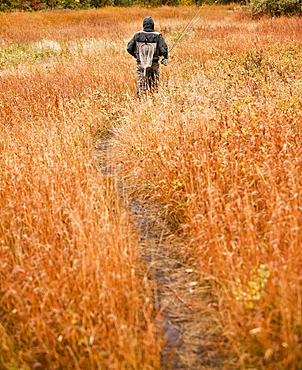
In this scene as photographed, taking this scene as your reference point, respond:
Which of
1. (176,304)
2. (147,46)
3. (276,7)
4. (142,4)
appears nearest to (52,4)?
(142,4)

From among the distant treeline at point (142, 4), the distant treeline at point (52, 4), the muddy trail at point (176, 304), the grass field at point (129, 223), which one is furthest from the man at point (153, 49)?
the distant treeline at point (52, 4)

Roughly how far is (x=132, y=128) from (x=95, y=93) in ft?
6.41

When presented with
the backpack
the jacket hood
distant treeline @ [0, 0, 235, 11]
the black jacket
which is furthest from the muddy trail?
distant treeline @ [0, 0, 235, 11]

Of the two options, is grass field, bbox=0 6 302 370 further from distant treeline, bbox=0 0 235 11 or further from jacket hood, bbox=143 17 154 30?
distant treeline, bbox=0 0 235 11

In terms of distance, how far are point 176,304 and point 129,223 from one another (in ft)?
3.08

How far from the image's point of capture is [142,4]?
29734mm

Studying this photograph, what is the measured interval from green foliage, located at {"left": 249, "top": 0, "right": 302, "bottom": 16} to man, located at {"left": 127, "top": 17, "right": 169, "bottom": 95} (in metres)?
11.2

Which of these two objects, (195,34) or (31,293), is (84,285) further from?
(195,34)

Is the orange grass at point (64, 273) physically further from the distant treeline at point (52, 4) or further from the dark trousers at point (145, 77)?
the distant treeline at point (52, 4)

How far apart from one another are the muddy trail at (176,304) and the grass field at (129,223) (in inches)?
3.8

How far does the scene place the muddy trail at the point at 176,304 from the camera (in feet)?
7.20

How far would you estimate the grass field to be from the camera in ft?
6.89

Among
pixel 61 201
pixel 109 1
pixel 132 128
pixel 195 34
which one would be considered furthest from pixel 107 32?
pixel 109 1

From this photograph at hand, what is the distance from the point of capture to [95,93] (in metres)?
6.65
